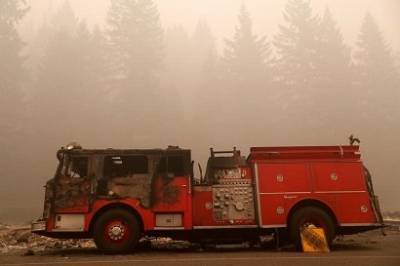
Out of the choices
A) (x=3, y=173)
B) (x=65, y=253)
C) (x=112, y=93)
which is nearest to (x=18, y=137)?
(x=3, y=173)

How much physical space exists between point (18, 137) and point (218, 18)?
83.9 m

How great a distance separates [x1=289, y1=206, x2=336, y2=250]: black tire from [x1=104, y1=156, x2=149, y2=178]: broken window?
4.36 m

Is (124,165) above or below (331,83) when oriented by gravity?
below

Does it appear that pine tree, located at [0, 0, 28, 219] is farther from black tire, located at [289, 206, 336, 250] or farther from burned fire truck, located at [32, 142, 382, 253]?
black tire, located at [289, 206, 336, 250]

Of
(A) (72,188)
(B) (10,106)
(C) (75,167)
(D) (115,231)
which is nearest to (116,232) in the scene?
(D) (115,231)

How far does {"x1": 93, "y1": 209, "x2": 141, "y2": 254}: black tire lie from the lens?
446 inches

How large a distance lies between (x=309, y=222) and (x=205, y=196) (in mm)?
2987

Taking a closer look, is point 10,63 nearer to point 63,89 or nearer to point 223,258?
point 63,89

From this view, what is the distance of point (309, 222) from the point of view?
11797 millimetres

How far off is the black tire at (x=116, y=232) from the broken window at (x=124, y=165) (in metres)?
1.11

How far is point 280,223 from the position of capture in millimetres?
11766

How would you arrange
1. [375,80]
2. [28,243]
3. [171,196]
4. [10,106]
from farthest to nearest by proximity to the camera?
[375,80] → [10,106] → [28,243] → [171,196]

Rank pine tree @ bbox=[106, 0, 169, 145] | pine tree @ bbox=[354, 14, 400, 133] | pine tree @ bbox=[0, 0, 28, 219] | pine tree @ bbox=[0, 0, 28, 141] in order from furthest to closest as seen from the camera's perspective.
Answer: pine tree @ bbox=[354, 14, 400, 133] < pine tree @ bbox=[106, 0, 169, 145] < pine tree @ bbox=[0, 0, 28, 141] < pine tree @ bbox=[0, 0, 28, 219]

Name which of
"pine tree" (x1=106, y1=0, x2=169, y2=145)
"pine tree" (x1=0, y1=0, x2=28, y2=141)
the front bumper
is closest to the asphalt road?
the front bumper
